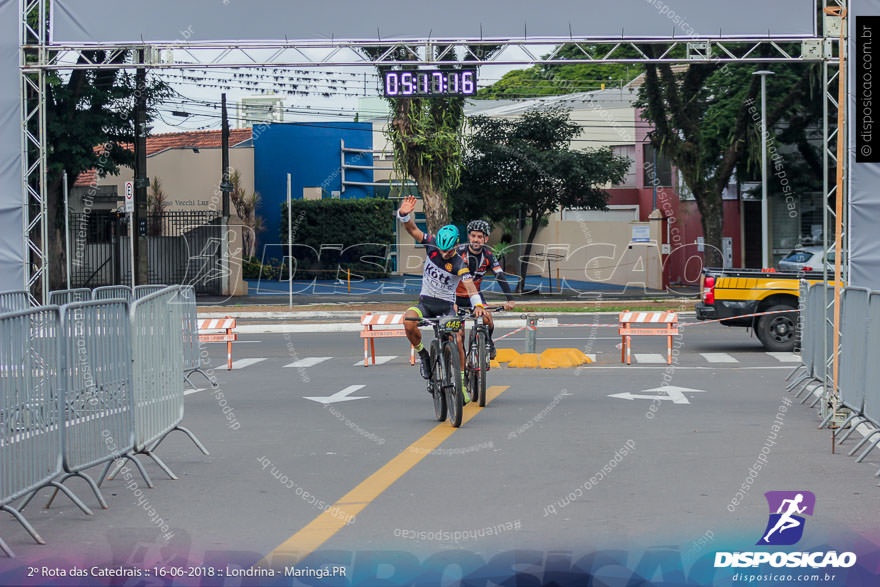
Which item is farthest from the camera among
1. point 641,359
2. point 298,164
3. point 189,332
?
point 298,164

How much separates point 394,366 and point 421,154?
47.1ft

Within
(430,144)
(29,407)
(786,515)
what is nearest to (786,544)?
(786,515)

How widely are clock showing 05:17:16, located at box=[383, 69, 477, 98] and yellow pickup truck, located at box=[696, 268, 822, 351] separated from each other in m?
5.38

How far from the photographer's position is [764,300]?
19.1 m

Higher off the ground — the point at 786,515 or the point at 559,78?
the point at 559,78

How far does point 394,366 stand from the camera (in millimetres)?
17250

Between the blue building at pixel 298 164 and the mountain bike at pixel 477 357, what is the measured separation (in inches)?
1536

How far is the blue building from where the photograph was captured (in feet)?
165

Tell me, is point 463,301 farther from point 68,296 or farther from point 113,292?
point 68,296

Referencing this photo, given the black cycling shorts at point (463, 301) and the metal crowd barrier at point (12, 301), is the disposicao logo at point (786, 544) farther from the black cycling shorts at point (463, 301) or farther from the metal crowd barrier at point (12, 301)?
the metal crowd barrier at point (12, 301)

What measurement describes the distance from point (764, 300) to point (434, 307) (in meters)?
9.38

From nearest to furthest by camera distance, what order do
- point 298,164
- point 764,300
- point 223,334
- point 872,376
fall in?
point 872,376
point 223,334
point 764,300
point 298,164

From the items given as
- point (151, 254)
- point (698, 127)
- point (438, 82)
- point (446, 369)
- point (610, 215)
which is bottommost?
point (446, 369)

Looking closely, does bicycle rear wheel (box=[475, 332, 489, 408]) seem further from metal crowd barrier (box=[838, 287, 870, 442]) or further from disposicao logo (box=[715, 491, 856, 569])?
disposicao logo (box=[715, 491, 856, 569])
